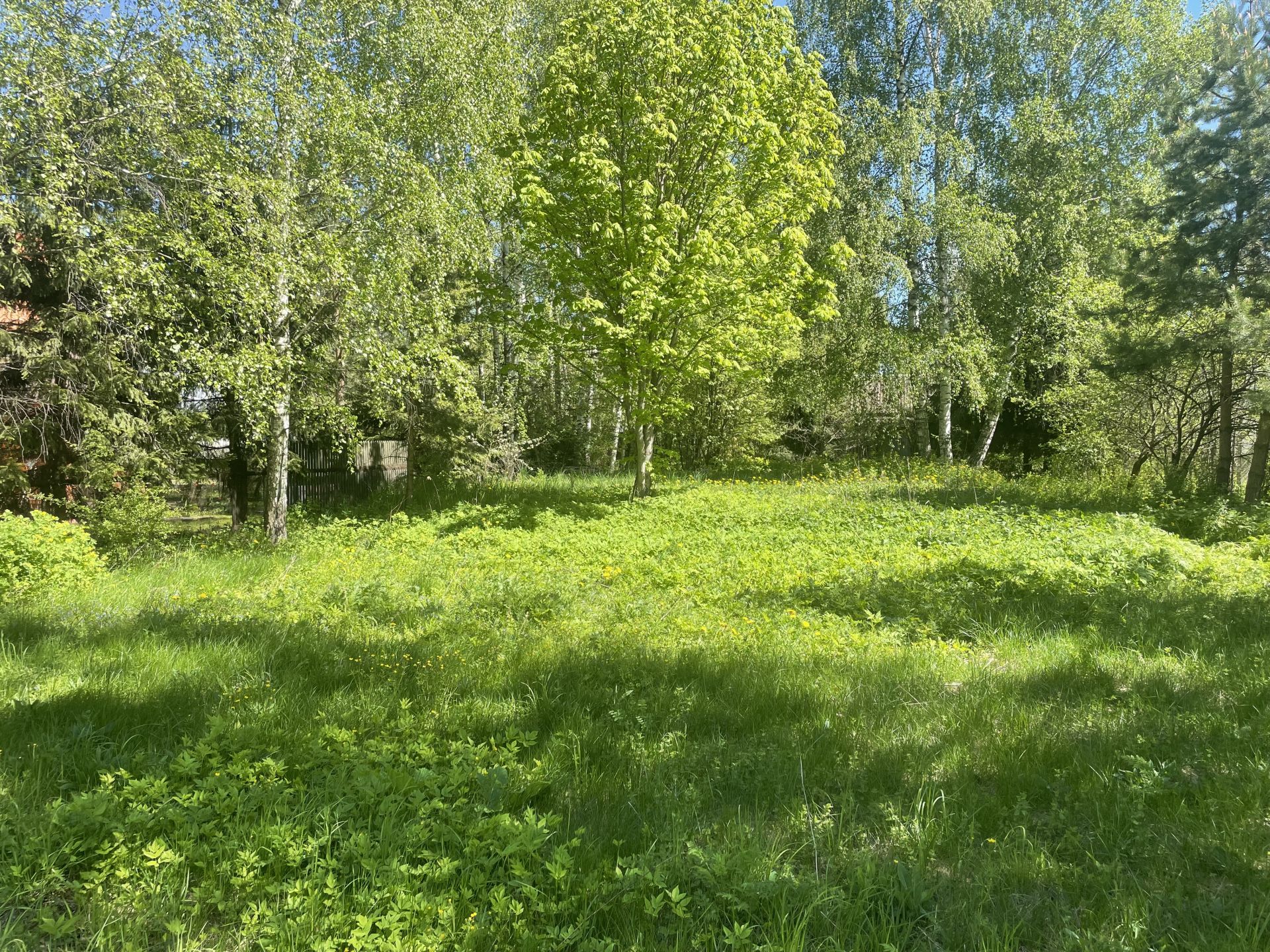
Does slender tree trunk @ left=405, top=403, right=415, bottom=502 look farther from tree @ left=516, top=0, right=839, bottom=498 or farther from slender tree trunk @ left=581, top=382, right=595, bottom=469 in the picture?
slender tree trunk @ left=581, top=382, right=595, bottom=469

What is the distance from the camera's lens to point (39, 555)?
6.83 meters

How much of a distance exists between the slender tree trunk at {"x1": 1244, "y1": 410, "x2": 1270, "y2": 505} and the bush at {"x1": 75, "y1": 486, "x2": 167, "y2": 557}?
1686 cm

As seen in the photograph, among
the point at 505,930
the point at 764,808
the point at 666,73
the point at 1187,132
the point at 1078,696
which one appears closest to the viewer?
the point at 505,930

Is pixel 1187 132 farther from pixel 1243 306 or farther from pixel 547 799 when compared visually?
pixel 547 799

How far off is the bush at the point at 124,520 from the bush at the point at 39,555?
2.32 metres

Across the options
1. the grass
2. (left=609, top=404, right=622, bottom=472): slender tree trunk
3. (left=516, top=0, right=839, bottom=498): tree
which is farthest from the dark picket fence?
the grass

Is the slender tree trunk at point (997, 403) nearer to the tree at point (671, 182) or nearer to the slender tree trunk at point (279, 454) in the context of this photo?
the tree at point (671, 182)

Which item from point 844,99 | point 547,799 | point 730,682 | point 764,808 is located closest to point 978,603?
point 730,682

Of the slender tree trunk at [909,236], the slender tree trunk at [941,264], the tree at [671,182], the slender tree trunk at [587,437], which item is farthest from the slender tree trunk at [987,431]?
the slender tree trunk at [587,437]

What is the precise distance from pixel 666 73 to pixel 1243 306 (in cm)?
928

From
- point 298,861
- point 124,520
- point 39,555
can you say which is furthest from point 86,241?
point 298,861

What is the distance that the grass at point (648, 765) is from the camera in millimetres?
2184

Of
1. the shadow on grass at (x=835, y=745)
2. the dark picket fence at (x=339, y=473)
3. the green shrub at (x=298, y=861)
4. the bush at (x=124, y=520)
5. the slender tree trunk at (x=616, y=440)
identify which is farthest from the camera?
the slender tree trunk at (x=616, y=440)

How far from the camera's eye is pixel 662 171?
12.1 meters
